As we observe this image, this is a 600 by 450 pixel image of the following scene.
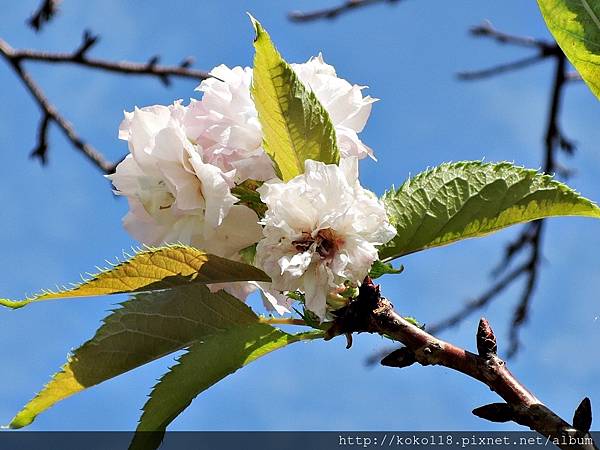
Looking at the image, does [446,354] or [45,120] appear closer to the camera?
[446,354]

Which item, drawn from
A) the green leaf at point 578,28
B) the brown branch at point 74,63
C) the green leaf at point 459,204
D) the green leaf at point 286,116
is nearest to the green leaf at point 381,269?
the green leaf at point 459,204

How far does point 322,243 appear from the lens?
0.97m

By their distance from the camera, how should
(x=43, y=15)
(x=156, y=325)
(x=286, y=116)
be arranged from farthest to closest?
(x=43, y=15)
(x=156, y=325)
(x=286, y=116)

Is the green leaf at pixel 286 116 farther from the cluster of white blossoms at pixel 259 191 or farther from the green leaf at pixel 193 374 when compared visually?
the green leaf at pixel 193 374

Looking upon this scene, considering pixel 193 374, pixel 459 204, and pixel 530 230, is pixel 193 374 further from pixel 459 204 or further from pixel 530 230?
pixel 530 230

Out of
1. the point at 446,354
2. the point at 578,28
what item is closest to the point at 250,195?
the point at 446,354

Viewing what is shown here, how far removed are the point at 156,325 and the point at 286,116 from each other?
1.05ft

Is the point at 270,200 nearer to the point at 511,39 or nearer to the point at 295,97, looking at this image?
the point at 295,97

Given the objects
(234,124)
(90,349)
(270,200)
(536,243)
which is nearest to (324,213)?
(270,200)

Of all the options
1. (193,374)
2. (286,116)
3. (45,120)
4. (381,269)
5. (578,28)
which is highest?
(45,120)

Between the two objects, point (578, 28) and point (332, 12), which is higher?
point (332, 12)

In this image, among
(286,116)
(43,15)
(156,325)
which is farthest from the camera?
(43,15)

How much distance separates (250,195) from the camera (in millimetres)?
1009

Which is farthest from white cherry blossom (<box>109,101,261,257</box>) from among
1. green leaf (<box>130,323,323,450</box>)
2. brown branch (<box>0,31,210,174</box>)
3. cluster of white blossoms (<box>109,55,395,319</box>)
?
brown branch (<box>0,31,210,174</box>)
